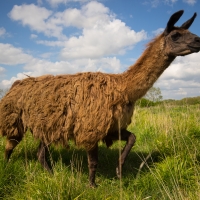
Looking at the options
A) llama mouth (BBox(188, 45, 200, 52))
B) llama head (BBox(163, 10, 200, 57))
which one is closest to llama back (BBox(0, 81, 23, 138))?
llama head (BBox(163, 10, 200, 57))

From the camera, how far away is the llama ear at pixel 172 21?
447 centimetres

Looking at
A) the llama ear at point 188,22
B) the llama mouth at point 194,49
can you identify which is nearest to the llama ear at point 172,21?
the llama ear at point 188,22

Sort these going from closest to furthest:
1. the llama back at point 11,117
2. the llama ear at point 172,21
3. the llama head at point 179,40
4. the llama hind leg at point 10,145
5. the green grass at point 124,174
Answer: the green grass at point 124,174
the llama head at point 179,40
the llama ear at point 172,21
the llama back at point 11,117
the llama hind leg at point 10,145

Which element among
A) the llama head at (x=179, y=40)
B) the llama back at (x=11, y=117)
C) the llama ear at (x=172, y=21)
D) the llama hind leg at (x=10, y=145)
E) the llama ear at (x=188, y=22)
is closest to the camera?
the llama head at (x=179, y=40)

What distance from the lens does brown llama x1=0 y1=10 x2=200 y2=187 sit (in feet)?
14.0

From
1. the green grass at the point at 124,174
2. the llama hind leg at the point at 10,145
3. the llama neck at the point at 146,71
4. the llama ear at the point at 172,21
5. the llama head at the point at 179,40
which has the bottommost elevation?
the green grass at the point at 124,174

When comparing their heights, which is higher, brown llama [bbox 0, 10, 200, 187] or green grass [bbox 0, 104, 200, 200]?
brown llama [bbox 0, 10, 200, 187]

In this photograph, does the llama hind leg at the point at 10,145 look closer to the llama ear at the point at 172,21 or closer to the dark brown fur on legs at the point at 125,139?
the dark brown fur on legs at the point at 125,139

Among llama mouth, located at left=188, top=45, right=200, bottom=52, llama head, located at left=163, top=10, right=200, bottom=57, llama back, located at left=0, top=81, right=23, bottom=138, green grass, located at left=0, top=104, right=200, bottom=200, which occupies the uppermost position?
llama head, located at left=163, top=10, right=200, bottom=57

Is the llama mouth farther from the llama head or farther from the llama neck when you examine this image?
the llama neck

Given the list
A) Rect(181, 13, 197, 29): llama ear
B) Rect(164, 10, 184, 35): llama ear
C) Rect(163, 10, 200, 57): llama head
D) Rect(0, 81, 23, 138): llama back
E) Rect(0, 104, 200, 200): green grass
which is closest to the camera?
Rect(0, 104, 200, 200): green grass

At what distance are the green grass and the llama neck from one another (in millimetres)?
1041

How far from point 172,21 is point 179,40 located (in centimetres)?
40

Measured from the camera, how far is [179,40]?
14.7ft
